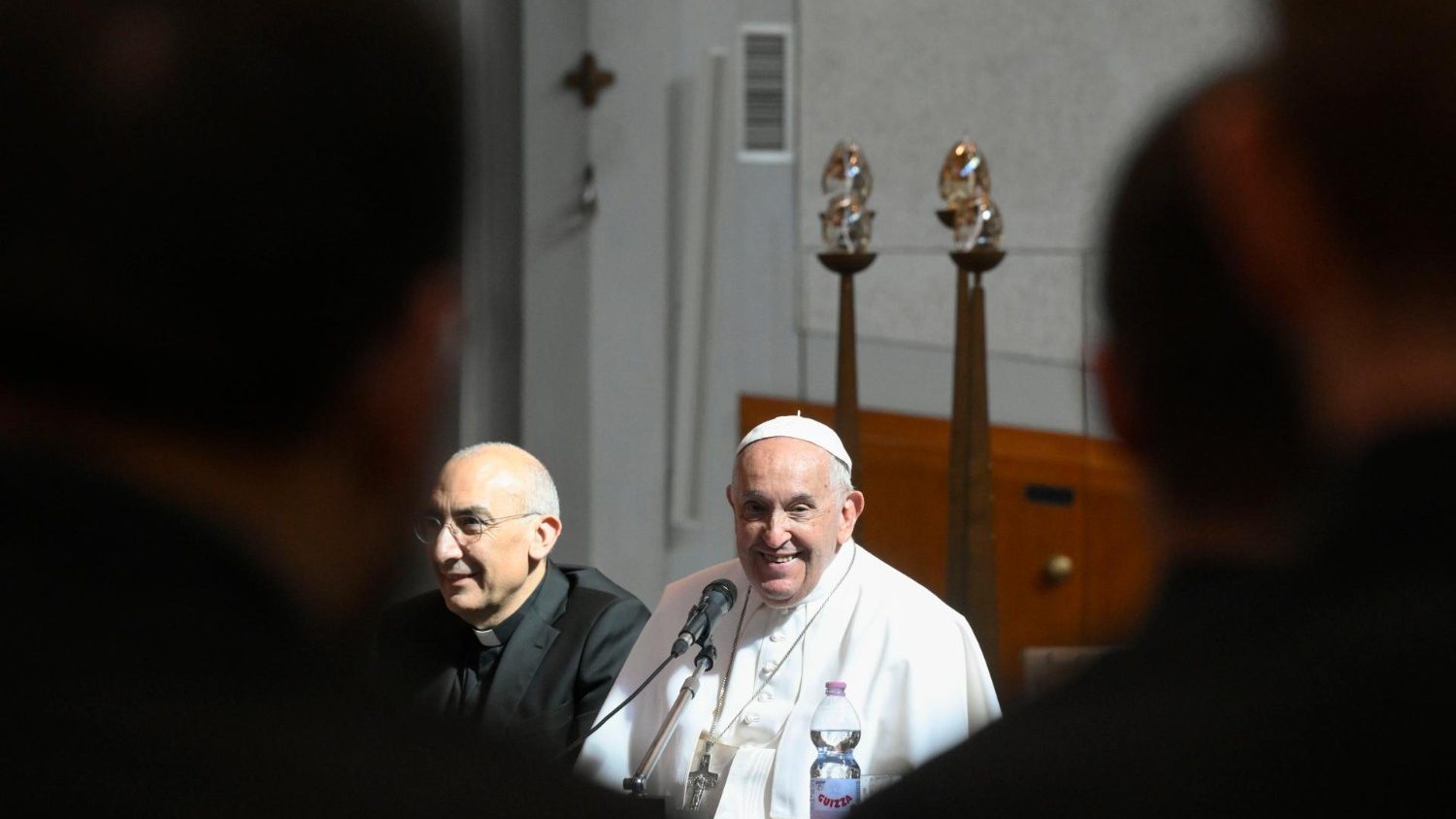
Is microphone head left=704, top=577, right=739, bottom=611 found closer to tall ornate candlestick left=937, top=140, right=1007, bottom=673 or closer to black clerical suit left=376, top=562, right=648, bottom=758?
black clerical suit left=376, top=562, right=648, bottom=758

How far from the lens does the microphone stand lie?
3021 mm

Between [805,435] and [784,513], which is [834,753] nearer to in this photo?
[784,513]

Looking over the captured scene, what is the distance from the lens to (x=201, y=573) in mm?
439

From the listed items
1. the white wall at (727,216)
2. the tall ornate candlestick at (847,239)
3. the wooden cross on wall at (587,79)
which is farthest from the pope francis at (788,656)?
the wooden cross on wall at (587,79)

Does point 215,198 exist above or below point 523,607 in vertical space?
below

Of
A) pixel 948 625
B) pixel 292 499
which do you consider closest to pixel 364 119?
pixel 292 499

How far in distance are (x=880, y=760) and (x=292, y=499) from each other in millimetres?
2870

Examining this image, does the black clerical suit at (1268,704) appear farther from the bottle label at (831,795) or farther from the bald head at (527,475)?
the bald head at (527,475)

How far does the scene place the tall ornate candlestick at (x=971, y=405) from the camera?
4.66m

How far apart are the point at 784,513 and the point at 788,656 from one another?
30cm

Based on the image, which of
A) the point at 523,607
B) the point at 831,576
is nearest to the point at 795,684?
the point at 831,576

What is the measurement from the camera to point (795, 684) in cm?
356

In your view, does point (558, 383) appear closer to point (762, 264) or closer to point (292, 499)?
point (762, 264)

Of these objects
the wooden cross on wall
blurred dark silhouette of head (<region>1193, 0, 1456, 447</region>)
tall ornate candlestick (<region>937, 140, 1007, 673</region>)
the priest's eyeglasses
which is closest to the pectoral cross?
the priest's eyeglasses
